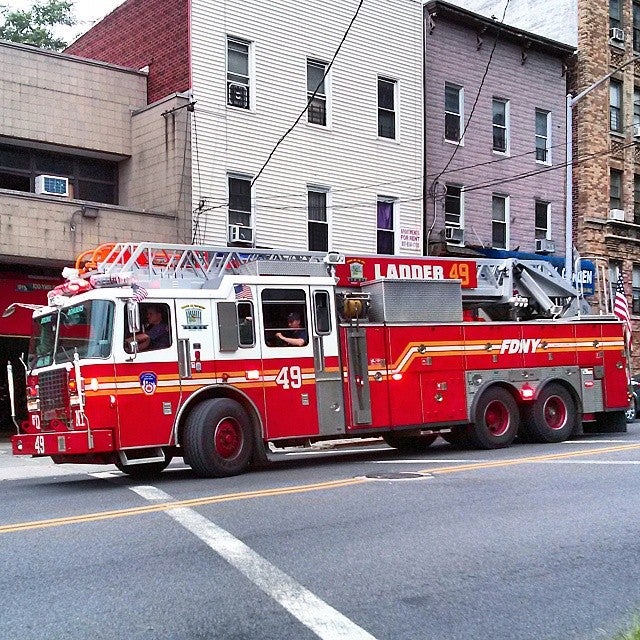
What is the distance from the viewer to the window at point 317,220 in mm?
23719

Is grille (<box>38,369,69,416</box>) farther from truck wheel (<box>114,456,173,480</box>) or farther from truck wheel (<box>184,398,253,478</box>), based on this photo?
truck wheel (<box>184,398,253,478</box>)

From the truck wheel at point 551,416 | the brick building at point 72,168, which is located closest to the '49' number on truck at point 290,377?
the truck wheel at point 551,416

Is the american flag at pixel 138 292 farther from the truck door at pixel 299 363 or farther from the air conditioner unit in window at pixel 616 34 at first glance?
the air conditioner unit in window at pixel 616 34

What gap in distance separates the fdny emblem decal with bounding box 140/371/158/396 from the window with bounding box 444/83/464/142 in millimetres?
17789

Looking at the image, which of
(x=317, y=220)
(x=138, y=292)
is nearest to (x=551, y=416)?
(x=138, y=292)

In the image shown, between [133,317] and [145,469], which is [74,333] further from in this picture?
[145,469]

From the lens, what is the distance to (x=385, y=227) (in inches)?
998

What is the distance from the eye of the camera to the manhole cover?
11266mm

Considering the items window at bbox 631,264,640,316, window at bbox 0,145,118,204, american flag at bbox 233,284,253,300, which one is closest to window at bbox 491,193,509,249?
window at bbox 631,264,640,316

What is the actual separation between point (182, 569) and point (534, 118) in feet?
84.6

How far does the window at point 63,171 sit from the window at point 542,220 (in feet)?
46.5

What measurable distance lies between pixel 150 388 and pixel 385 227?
48.9ft

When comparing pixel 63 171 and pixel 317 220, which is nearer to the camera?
pixel 63 171

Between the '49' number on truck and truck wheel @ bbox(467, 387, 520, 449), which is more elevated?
the '49' number on truck
